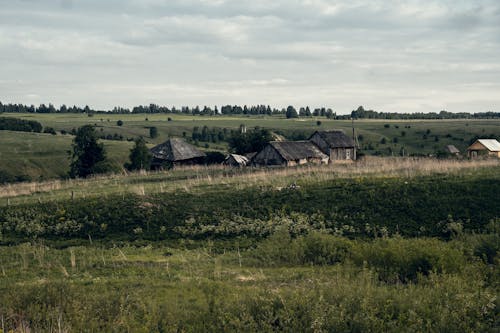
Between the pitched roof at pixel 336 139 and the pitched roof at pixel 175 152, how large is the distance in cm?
1667

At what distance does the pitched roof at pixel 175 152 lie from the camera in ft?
202

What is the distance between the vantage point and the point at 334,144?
58750mm

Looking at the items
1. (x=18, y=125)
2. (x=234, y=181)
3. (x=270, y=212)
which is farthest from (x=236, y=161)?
(x=18, y=125)

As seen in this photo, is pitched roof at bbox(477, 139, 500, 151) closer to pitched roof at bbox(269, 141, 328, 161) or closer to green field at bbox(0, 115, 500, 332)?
pitched roof at bbox(269, 141, 328, 161)

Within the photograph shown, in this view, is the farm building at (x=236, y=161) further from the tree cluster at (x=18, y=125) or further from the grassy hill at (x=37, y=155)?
the tree cluster at (x=18, y=125)

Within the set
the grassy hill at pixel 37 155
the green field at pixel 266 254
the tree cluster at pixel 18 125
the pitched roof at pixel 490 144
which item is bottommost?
the grassy hill at pixel 37 155

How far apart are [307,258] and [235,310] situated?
6499 mm

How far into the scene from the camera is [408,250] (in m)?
15.1

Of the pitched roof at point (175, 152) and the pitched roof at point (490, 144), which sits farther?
the pitched roof at point (175, 152)

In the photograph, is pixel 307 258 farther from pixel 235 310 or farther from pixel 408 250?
pixel 235 310

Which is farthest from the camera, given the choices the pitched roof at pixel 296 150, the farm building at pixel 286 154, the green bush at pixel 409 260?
the pitched roof at pixel 296 150

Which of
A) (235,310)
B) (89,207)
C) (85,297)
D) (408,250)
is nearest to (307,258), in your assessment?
(408,250)

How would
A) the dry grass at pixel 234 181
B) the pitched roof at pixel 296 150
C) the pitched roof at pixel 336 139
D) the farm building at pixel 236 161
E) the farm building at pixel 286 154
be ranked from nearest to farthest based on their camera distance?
the dry grass at pixel 234 181
the farm building at pixel 286 154
the pitched roof at pixel 296 150
the farm building at pixel 236 161
the pitched roof at pixel 336 139

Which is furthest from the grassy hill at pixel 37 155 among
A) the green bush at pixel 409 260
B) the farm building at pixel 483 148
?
the green bush at pixel 409 260
